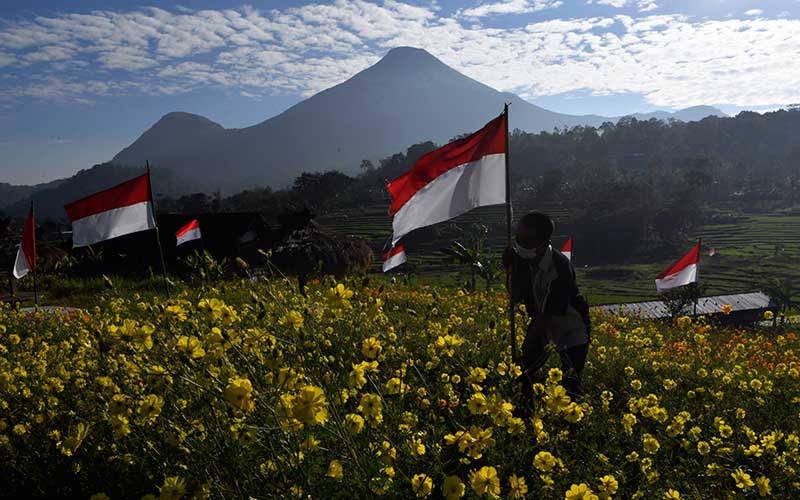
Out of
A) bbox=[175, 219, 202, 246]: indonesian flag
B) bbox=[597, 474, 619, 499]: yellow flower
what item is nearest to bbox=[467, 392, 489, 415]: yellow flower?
bbox=[597, 474, 619, 499]: yellow flower

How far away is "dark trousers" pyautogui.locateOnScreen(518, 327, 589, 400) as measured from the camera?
3.65m

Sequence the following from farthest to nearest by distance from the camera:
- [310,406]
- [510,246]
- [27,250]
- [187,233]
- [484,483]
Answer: [187,233] < [27,250] < [510,246] < [484,483] < [310,406]

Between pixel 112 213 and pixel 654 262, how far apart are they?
68431mm

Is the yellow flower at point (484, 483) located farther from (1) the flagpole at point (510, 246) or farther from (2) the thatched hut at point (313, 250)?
(2) the thatched hut at point (313, 250)

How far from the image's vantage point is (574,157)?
5384 inches

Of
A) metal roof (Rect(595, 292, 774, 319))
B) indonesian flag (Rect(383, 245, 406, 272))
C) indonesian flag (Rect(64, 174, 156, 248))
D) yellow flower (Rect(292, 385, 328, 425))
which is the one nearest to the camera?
yellow flower (Rect(292, 385, 328, 425))

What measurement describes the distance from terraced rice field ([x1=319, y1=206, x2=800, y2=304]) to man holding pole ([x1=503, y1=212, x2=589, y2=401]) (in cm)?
3721

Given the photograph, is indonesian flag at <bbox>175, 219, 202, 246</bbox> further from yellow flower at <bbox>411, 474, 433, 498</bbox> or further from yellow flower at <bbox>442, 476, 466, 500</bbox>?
yellow flower at <bbox>442, 476, 466, 500</bbox>

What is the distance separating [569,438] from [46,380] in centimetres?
341

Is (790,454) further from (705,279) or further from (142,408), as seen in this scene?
(705,279)

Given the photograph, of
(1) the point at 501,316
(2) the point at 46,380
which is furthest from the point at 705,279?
(2) the point at 46,380

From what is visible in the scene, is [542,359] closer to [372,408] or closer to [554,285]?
[554,285]

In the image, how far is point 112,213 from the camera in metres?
6.80

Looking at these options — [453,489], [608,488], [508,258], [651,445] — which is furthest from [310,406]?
[508,258]
